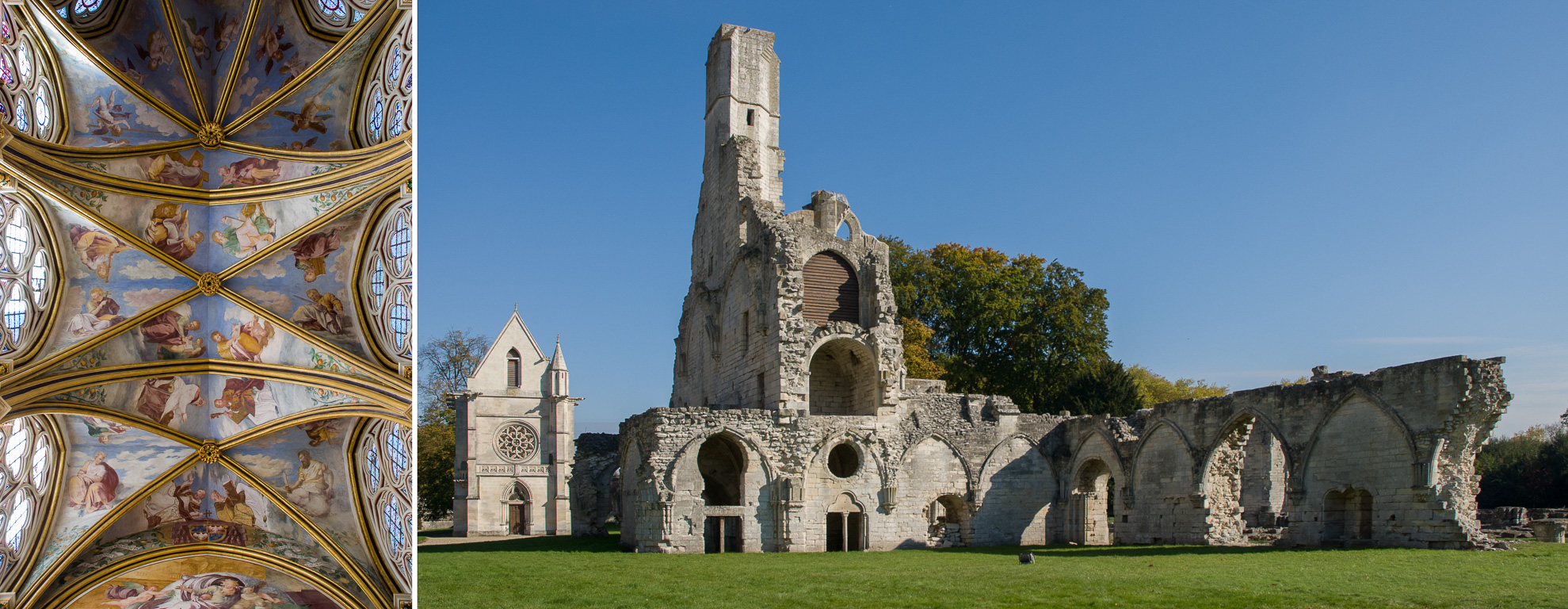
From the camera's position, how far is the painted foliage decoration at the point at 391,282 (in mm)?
14875

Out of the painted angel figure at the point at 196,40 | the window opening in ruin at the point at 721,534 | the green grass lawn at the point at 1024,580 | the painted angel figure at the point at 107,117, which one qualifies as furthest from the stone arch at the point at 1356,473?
the painted angel figure at the point at 107,117

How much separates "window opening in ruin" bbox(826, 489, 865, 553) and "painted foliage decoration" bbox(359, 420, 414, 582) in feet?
31.5

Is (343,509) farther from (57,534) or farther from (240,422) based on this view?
(57,534)

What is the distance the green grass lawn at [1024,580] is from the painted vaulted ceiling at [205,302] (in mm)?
2603

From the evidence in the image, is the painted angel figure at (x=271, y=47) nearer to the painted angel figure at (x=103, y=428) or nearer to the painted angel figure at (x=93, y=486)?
the painted angel figure at (x=103, y=428)

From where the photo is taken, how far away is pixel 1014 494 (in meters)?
25.1

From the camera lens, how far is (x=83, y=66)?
47.5ft

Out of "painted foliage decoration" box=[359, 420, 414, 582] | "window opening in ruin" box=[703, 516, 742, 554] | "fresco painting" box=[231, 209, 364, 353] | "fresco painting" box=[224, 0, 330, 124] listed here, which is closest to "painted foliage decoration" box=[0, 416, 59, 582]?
"fresco painting" box=[231, 209, 364, 353]

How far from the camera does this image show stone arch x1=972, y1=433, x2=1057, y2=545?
24766mm

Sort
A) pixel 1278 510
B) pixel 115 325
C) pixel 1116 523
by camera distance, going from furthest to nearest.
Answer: pixel 1278 510 → pixel 1116 523 → pixel 115 325

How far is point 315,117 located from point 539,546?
38.0ft

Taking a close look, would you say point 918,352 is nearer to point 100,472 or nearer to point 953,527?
point 953,527

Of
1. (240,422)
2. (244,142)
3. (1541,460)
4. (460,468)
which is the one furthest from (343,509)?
(1541,460)

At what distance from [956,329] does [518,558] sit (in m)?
19.6
